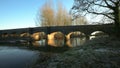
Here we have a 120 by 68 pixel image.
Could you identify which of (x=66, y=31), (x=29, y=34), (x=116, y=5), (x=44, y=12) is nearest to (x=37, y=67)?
(x=116, y=5)

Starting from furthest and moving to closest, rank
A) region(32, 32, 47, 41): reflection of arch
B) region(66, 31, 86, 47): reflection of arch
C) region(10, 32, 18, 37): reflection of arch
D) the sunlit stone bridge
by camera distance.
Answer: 1. region(10, 32, 18, 37): reflection of arch
2. region(32, 32, 47, 41): reflection of arch
3. the sunlit stone bridge
4. region(66, 31, 86, 47): reflection of arch

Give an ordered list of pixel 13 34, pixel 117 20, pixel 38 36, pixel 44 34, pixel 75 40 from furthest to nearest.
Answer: pixel 13 34 → pixel 38 36 → pixel 44 34 → pixel 75 40 → pixel 117 20

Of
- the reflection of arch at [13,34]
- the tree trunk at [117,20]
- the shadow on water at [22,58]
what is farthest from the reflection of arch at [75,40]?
the shadow on water at [22,58]

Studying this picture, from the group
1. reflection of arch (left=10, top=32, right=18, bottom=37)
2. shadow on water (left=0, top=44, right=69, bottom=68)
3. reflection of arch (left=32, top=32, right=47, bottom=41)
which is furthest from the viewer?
reflection of arch (left=10, top=32, right=18, bottom=37)

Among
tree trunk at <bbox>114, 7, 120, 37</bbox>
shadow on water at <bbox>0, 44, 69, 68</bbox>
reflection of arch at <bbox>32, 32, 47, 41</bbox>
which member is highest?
tree trunk at <bbox>114, 7, 120, 37</bbox>

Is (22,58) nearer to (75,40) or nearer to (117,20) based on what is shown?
(117,20)

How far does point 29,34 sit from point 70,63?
55.1 m

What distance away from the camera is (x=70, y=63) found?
443 inches

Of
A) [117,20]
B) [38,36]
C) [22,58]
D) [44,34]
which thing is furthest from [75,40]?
[22,58]

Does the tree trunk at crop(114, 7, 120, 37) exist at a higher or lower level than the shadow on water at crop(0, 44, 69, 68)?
higher

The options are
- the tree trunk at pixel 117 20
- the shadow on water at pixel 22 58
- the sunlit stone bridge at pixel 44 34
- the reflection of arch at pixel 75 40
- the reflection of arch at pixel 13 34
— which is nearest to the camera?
→ the shadow on water at pixel 22 58

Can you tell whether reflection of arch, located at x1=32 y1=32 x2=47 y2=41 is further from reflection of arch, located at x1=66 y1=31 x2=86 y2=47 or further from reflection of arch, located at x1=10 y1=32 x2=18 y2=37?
reflection of arch, located at x1=66 y1=31 x2=86 y2=47

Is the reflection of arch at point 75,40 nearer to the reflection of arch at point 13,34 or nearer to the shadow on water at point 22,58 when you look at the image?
the reflection of arch at point 13,34

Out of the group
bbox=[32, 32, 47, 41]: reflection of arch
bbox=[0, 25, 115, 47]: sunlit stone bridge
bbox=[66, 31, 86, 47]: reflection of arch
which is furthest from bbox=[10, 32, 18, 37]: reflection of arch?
bbox=[66, 31, 86, 47]: reflection of arch
